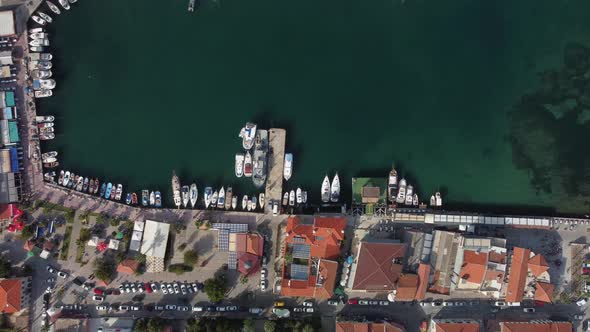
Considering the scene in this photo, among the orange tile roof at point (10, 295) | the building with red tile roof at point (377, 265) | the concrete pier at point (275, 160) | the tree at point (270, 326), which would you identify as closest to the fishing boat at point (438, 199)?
the building with red tile roof at point (377, 265)

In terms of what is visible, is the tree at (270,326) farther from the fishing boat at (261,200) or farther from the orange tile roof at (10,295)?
the orange tile roof at (10,295)

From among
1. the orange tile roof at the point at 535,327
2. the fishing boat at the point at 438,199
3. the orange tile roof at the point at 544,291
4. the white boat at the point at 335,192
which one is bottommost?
the orange tile roof at the point at 535,327

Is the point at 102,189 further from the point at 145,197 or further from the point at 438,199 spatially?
the point at 438,199

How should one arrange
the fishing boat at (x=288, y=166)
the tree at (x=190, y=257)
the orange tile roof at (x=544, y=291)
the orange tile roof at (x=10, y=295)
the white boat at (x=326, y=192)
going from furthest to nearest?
the white boat at (x=326, y=192), the fishing boat at (x=288, y=166), the tree at (x=190, y=257), the orange tile roof at (x=544, y=291), the orange tile roof at (x=10, y=295)

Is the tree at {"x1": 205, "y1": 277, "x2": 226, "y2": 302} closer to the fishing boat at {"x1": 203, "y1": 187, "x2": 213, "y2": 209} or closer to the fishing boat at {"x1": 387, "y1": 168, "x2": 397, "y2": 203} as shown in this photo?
the fishing boat at {"x1": 203, "y1": 187, "x2": 213, "y2": 209}

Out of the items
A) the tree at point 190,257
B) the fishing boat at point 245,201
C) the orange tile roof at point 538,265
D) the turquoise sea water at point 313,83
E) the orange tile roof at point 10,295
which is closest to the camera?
the orange tile roof at point 10,295

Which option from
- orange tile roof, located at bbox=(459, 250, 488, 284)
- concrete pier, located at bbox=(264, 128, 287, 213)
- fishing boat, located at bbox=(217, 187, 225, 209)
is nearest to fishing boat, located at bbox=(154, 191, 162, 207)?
fishing boat, located at bbox=(217, 187, 225, 209)

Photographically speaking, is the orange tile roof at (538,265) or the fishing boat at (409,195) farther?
the fishing boat at (409,195)
